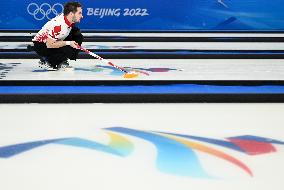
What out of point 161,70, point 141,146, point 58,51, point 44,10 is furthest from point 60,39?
point 44,10

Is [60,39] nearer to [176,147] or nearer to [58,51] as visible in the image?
[58,51]

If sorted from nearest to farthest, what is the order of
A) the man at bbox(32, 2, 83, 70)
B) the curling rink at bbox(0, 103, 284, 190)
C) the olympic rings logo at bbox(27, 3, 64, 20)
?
the curling rink at bbox(0, 103, 284, 190), the man at bbox(32, 2, 83, 70), the olympic rings logo at bbox(27, 3, 64, 20)

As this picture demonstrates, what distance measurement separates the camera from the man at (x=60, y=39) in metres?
4.43

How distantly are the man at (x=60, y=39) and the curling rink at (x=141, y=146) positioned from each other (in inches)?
51.6

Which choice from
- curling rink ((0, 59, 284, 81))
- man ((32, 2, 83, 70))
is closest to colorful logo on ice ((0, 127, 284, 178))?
curling rink ((0, 59, 284, 81))

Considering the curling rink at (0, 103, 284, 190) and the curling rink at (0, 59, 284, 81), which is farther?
the curling rink at (0, 59, 284, 81)

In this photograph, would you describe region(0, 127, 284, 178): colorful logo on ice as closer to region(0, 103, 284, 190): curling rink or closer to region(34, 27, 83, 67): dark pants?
region(0, 103, 284, 190): curling rink

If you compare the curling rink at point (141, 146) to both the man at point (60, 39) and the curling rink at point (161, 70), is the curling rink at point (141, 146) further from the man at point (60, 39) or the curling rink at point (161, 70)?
the man at point (60, 39)

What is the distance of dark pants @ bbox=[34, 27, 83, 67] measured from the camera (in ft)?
15.7

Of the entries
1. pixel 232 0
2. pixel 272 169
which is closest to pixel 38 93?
pixel 272 169

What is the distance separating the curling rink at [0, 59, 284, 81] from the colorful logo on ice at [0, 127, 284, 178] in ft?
5.84

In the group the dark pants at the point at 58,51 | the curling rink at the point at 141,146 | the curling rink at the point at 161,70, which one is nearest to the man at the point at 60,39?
the dark pants at the point at 58,51

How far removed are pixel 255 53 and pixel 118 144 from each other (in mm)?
4340

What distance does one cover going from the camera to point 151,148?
2432 millimetres
